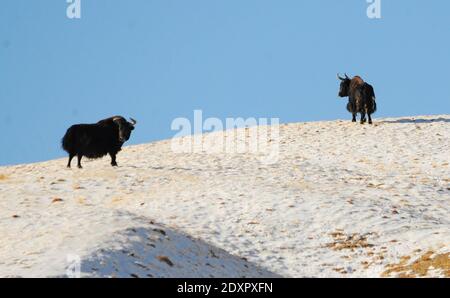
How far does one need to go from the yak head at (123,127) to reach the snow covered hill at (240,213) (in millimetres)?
1174

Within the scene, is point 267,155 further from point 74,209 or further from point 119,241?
point 119,241

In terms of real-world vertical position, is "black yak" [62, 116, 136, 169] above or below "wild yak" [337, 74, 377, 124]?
below

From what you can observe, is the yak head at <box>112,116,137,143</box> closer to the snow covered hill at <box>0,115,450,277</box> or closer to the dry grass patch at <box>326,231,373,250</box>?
the snow covered hill at <box>0,115,450,277</box>

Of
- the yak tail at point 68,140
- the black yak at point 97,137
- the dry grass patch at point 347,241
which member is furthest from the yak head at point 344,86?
the dry grass patch at point 347,241

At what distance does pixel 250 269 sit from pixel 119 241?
3.19 metres

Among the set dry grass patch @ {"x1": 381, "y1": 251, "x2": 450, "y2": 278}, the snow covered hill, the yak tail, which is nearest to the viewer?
the snow covered hill

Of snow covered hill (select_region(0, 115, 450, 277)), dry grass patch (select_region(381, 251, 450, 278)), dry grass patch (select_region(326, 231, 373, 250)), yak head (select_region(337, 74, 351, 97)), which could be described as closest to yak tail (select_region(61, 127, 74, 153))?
snow covered hill (select_region(0, 115, 450, 277))

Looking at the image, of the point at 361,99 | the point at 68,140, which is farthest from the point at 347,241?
the point at 361,99

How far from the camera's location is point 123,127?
1298 inches

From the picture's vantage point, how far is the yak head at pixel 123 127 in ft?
108

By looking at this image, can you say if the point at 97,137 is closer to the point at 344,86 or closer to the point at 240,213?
the point at 240,213

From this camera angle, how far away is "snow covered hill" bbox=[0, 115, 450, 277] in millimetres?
18938
